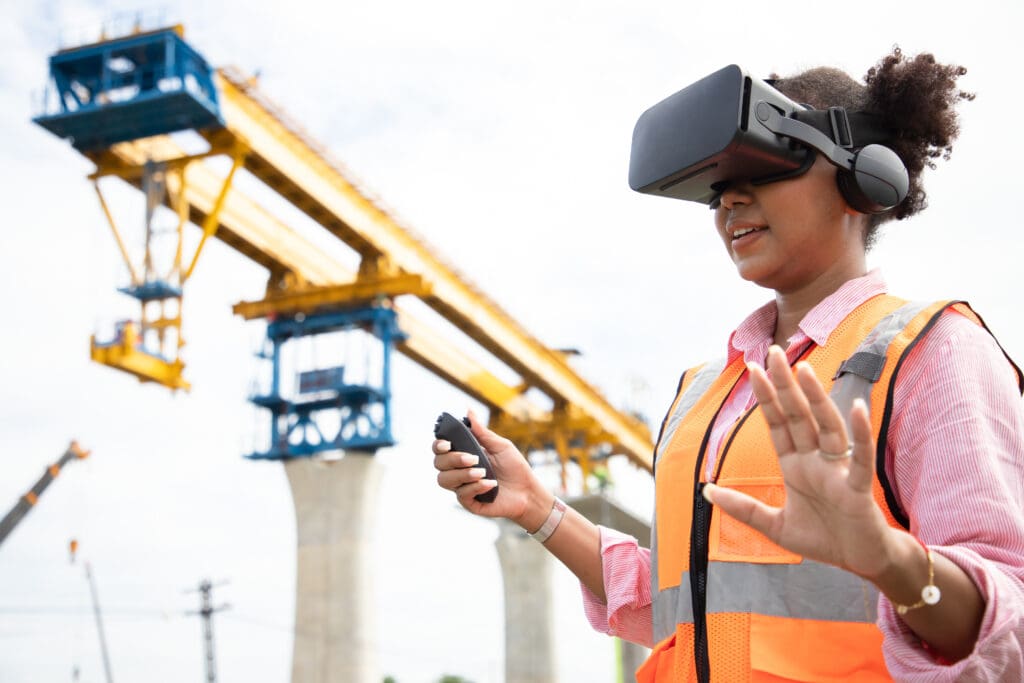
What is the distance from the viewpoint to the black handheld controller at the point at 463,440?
7.12 ft

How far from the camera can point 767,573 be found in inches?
70.4

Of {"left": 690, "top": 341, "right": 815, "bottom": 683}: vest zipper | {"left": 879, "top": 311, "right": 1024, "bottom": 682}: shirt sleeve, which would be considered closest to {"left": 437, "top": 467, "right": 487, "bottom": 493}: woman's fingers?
{"left": 690, "top": 341, "right": 815, "bottom": 683}: vest zipper

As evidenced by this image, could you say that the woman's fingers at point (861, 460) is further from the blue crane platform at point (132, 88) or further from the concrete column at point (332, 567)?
the concrete column at point (332, 567)

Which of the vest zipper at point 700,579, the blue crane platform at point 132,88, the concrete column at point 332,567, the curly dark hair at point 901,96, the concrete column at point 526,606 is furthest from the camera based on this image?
the concrete column at point 526,606

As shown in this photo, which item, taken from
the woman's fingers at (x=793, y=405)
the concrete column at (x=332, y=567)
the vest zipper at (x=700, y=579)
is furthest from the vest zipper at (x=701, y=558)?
the concrete column at (x=332, y=567)

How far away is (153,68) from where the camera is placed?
15023 mm

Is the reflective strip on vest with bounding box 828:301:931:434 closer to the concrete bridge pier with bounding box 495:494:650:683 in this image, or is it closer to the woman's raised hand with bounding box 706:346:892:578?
the woman's raised hand with bounding box 706:346:892:578

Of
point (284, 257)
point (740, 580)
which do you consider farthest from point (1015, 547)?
point (284, 257)

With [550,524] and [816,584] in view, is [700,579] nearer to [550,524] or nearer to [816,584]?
[816,584]

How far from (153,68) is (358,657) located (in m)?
10.1

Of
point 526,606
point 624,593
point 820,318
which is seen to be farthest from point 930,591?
point 526,606

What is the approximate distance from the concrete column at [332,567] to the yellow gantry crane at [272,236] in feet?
1.89

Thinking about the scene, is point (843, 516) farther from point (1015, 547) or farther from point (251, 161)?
point (251, 161)

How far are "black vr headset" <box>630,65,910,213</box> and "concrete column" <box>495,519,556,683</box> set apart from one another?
2545cm
